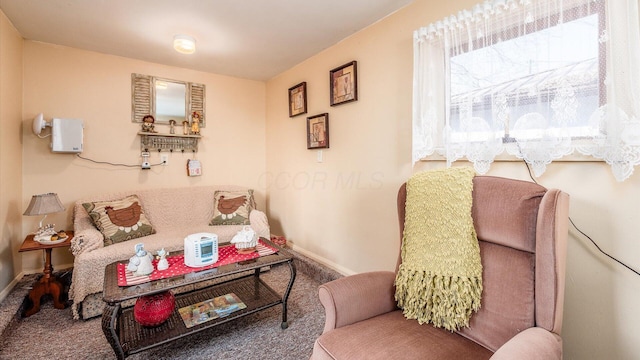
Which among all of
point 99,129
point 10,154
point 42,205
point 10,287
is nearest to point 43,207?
point 42,205

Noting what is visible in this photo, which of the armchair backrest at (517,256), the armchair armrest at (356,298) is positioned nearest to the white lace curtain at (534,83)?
the armchair backrest at (517,256)

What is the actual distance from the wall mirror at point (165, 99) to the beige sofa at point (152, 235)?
86 cm

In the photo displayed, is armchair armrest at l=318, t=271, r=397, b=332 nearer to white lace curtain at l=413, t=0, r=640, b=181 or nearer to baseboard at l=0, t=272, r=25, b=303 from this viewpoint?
white lace curtain at l=413, t=0, r=640, b=181

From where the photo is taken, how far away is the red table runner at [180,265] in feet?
5.18

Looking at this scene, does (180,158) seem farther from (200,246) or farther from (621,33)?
(621,33)

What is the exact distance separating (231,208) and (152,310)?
1550mm

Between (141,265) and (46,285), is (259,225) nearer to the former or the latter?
(141,265)

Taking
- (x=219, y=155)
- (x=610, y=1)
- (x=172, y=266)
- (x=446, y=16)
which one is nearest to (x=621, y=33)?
(x=610, y=1)

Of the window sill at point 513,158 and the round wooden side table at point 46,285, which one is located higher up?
the window sill at point 513,158

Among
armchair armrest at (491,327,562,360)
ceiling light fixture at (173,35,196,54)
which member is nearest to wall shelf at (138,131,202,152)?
ceiling light fixture at (173,35,196,54)

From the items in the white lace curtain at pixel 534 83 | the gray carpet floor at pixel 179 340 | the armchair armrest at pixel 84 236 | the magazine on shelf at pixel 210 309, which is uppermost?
the white lace curtain at pixel 534 83

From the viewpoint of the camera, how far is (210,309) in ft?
6.09

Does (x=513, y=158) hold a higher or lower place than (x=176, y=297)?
higher

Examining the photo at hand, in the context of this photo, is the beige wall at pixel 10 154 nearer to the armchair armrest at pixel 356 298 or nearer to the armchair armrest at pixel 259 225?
the armchair armrest at pixel 259 225
